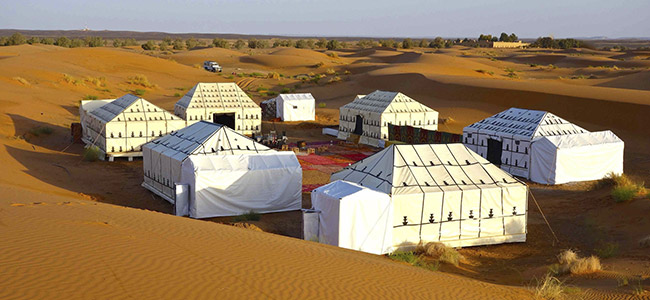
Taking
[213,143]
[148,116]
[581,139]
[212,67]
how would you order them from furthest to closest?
[212,67], [148,116], [581,139], [213,143]

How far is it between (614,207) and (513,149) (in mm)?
7267

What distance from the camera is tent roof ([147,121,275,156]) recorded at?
2220cm

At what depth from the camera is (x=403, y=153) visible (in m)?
19.0

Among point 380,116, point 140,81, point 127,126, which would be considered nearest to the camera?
point 127,126

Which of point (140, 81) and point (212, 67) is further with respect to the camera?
point (212, 67)

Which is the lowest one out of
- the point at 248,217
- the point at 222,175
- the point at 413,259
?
the point at 248,217

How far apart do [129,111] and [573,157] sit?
19.2 m

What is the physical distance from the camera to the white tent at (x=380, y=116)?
1393 inches

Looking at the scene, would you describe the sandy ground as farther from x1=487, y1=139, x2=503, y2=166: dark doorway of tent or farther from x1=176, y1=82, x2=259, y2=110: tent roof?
x1=176, y1=82, x2=259, y2=110: tent roof

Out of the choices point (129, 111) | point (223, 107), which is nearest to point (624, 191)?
point (129, 111)

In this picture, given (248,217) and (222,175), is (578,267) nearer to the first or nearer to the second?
(248,217)

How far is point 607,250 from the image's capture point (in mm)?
16859

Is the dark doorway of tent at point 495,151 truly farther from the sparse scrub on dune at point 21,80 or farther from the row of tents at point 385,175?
the sparse scrub on dune at point 21,80

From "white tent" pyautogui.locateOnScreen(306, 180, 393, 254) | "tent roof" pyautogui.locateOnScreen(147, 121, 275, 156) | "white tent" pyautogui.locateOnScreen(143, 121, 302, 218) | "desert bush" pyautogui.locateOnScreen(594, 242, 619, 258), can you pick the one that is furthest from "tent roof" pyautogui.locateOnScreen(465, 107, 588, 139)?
"white tent" pyautogui.locateOnScreen(306, 180, 393, 254)
